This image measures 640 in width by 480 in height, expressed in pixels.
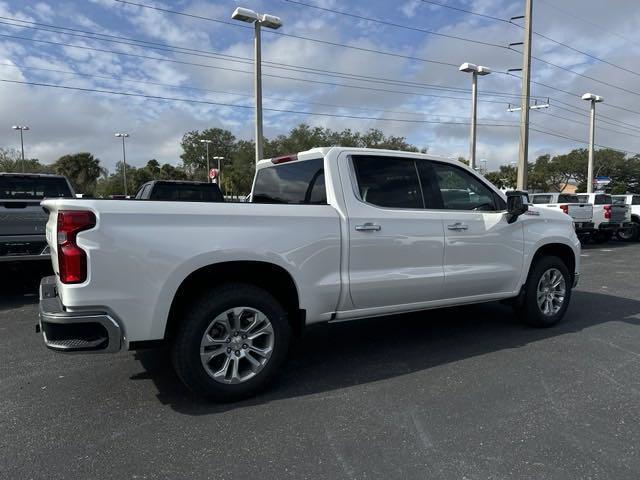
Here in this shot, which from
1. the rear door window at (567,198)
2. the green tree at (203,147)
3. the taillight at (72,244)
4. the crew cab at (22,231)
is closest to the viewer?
the taillight at (72,244)

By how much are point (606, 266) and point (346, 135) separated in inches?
1337

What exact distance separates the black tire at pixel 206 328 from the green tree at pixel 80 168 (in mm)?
67471

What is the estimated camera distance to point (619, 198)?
1886 cm

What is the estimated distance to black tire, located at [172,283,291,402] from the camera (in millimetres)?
3414

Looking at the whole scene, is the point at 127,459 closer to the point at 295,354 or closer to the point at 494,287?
the point at 295,354

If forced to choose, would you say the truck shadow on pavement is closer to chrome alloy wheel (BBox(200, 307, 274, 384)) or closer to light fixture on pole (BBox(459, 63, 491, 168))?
chrome alloy wheel (BBox(200, 307, 274, 384))

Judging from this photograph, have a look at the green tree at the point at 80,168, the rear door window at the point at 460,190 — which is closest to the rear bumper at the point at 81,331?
the rear door window at the point at 460,190

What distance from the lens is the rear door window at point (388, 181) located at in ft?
14.1

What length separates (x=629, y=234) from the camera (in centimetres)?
1877

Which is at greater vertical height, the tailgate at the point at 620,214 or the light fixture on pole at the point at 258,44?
the light fixture on pole at the point at 258,44

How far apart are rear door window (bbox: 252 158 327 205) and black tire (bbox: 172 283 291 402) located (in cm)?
106

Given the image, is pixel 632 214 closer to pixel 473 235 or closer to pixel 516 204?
pixel 516 204

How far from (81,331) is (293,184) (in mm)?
2246

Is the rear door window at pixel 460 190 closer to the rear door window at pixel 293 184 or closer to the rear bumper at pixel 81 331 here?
the rear door window at pixel 293 184
